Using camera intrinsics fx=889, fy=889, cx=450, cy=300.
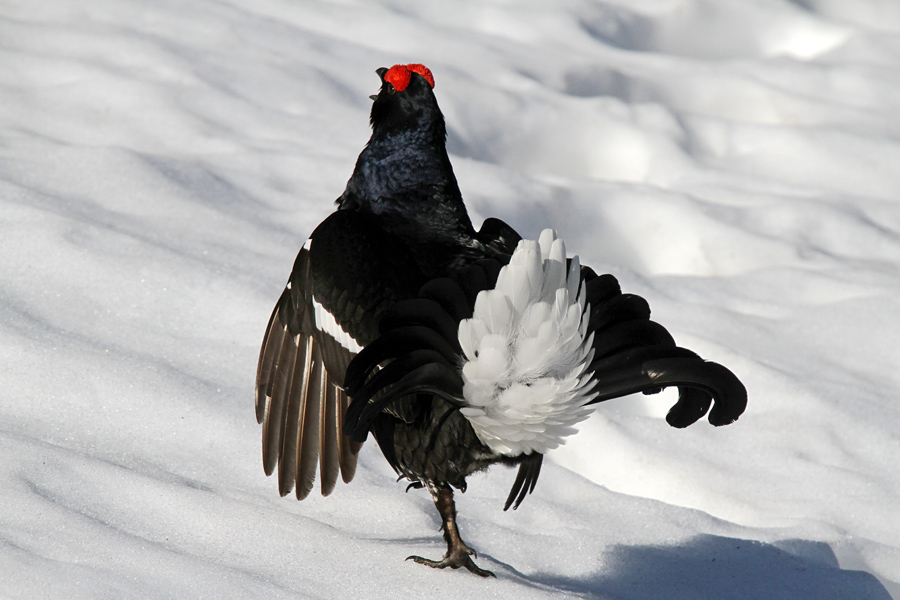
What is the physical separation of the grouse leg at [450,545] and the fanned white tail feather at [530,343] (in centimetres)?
44

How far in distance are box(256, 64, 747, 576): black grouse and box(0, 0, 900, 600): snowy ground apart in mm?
267

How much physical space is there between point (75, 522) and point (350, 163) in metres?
2.85

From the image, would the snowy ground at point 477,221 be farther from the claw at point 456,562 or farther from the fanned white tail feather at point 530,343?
the fanned white tail feather at point 530,343

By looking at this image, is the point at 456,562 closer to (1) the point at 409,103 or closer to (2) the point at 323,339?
(2) the point at 323,339

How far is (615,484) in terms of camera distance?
3.13 metres

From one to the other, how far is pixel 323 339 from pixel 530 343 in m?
0.71

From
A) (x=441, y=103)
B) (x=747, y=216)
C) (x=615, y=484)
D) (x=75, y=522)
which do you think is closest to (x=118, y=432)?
(x=75, y=522)

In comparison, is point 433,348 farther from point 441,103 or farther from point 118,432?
point 441,103

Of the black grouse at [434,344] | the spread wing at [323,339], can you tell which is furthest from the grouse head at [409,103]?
the spread wing at [323,339]

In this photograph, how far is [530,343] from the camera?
1.89m

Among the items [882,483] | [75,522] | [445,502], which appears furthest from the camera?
[882,483]

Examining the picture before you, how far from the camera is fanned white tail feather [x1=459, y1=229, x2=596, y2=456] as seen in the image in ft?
6.20

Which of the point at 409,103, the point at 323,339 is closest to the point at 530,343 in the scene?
the point at 323,339

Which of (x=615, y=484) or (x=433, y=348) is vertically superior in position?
(x=433, y=348)
